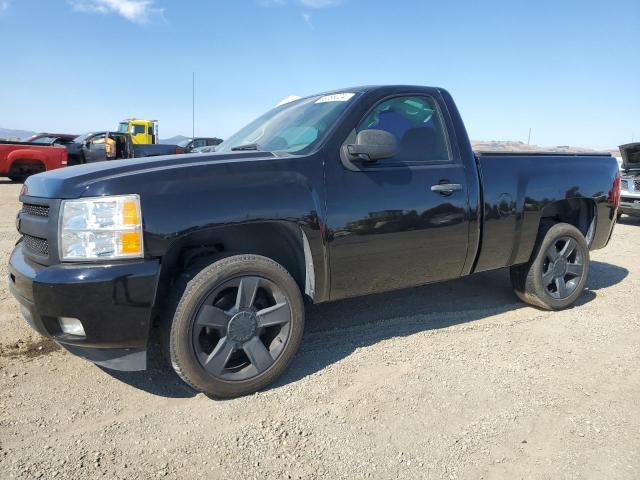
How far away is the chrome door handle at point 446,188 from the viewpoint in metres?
3.41

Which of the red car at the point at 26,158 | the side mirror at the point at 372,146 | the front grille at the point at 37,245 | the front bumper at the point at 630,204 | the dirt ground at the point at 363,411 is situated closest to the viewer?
the dirt ground at the point at 363,411

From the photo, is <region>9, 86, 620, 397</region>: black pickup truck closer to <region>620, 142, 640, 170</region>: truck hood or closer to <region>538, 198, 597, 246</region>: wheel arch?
<region>538, 198, 597, 246</region>: wheel arch

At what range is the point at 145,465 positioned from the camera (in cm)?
221

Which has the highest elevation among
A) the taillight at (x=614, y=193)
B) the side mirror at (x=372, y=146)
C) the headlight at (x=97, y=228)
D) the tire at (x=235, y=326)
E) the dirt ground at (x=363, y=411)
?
the side mirror at (x=372, y=146)

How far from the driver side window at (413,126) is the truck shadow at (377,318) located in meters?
1.40

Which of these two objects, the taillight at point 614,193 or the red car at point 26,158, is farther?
the red car at point 26,158

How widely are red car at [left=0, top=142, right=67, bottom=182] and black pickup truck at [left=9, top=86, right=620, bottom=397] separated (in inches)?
506

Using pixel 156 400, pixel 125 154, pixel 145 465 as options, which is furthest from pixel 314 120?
pixel 125 154

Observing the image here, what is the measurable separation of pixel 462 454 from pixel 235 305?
145 cm

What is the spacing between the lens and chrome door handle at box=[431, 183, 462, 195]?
3.41m

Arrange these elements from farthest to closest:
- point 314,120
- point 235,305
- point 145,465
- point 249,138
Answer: point 249,138 < point 314,120 < point 235,305 < point 145,465

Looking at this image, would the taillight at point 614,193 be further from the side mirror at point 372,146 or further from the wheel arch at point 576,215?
the side mirror at point 372,146

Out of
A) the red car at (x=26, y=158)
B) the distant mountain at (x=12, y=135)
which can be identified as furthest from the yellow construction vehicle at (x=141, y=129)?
the red car at (x=26, y=158)

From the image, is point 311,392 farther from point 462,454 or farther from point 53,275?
point 53,275
